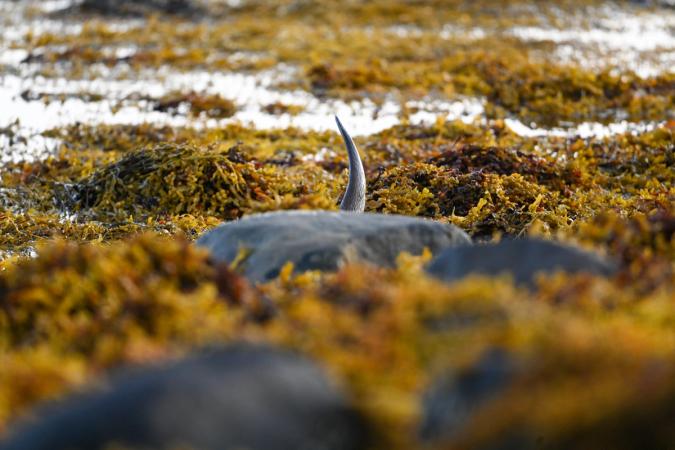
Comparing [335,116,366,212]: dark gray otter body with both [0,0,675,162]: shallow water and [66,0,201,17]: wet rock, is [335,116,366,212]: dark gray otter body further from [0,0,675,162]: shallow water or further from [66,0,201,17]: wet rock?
[66,0,201,17]: wet rock

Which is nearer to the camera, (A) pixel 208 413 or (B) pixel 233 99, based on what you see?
(A) pixel 208 413

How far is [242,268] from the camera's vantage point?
2.93m

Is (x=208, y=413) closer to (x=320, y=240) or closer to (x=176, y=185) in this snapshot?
(x=320, y=240)

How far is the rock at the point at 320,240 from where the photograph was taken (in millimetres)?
2926

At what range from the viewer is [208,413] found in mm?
1386

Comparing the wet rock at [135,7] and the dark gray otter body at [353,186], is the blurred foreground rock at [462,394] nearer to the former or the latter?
the dark gray otter body at [353,186]

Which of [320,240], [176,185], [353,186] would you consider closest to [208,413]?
[320,240]

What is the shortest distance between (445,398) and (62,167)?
6.01 meters

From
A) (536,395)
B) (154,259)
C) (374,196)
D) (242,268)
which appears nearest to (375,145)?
(374,196)

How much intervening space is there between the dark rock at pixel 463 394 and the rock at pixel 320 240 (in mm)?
1346

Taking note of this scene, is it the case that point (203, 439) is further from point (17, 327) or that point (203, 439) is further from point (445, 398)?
point (17, 327)

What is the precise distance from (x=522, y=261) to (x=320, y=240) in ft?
2.89

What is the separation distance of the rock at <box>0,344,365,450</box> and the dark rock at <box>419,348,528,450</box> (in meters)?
0.14

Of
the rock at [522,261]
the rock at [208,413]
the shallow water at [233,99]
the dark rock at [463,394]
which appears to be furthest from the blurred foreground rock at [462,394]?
the shallow water at [233,99]
